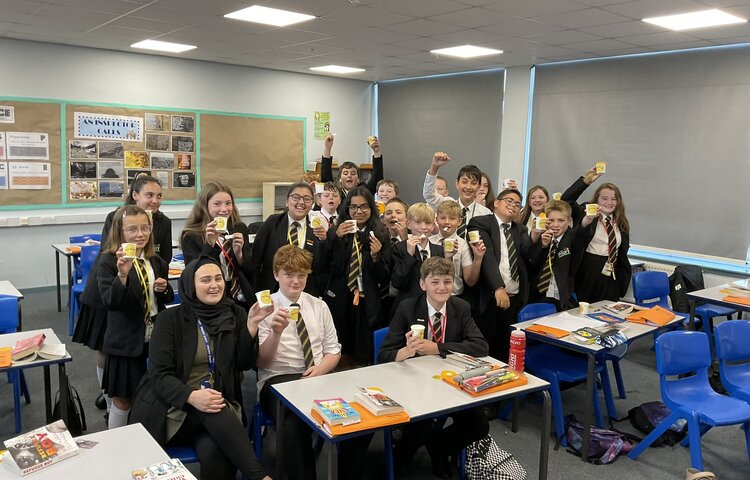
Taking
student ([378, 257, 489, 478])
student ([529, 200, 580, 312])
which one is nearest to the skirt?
student ([378, 257, 489, 478])

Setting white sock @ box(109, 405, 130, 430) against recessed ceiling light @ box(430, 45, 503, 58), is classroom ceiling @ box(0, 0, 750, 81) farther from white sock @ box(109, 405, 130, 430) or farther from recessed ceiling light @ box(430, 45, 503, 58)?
white sock @ box(109, 405, 130, 430)

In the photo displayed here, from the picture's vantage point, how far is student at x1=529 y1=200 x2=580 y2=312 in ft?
14.5

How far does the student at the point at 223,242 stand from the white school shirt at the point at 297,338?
2.03 feet

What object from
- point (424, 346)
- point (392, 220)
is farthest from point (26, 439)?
point (392, 220)

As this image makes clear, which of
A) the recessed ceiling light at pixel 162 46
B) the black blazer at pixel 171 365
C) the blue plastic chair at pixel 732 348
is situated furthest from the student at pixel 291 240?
the recessed ceiling light at pixel 162 46

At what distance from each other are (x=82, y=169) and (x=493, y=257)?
5.90 metres

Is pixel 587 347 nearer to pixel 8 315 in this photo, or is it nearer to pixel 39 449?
pixel 39 449

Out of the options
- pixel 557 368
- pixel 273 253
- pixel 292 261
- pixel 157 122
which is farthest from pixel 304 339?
pixel 157 122

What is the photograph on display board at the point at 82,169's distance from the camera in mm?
7422

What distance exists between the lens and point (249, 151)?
890 centimetres

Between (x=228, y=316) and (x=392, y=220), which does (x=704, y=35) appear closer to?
(x=392, y=220)

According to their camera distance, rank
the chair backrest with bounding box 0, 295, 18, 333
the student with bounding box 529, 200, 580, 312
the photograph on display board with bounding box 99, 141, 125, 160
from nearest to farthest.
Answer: the chair backrest with bounding box 0, 295, 18, 333 → the student with bounding box 529, 200, 580, 312 → the photograph on display board with bounding box 99, 141, 125, 160

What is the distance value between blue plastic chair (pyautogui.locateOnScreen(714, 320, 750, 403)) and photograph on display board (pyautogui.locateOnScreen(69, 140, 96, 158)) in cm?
730

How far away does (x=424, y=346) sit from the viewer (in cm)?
314
